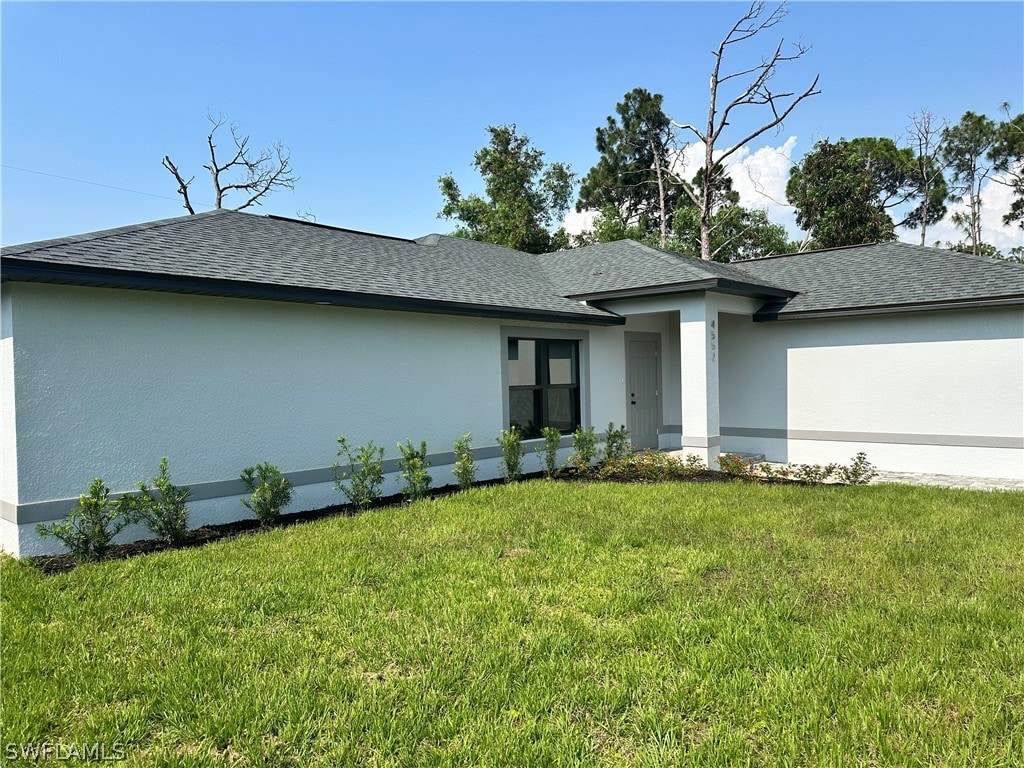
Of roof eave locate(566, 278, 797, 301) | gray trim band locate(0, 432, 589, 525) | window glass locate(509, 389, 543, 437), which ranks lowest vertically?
gray trim band locate(0, 432, 589, 525)

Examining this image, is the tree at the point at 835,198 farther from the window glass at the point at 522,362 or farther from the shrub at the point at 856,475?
the window glass at the point at 522,362

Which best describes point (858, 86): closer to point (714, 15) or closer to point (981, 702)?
point (714, 15)

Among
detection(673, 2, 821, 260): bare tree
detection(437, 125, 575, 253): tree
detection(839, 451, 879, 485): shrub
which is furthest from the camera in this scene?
detection(437, 125, 575, 253): tree

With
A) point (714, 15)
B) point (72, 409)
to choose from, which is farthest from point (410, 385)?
point (714, 15)

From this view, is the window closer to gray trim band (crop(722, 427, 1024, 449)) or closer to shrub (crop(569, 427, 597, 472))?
shrub (crop(569, 427, 597, 472))

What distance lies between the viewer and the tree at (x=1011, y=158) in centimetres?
3641

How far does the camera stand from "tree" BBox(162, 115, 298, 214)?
2973cm

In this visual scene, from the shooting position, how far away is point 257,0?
32.3 feet

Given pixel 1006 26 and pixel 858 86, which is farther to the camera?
pixel 858 86

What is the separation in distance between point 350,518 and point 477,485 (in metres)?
2.95

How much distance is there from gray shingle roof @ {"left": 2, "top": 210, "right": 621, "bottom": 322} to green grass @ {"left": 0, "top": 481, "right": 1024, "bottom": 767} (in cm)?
336

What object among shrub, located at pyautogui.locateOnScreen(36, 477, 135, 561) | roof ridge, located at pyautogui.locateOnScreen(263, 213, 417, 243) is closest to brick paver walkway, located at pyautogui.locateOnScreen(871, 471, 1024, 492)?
roof ridge, located at pyautogui.locateOnScreen(263, 213, 417, 243)

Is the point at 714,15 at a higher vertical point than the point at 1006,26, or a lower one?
higher

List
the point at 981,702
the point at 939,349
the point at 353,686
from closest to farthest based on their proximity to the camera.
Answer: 1. the point at 981,702
2. the point at 353,686
3. the point at 939,349
